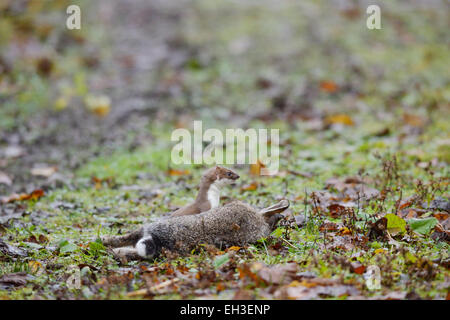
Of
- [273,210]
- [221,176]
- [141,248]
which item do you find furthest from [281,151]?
[141,248]

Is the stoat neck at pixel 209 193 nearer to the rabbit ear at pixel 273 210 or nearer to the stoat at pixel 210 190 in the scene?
the stoat at pixel 210 190

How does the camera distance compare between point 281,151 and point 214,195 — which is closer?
point 214,195

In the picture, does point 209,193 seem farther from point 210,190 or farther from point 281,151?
point 281,151

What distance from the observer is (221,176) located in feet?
19.3

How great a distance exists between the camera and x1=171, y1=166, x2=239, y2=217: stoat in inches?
219

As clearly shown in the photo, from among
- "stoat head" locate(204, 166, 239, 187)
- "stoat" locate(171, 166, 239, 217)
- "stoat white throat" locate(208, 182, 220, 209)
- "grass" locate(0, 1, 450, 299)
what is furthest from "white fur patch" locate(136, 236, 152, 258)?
"stoat head" locate(204, 166, 239, 187)

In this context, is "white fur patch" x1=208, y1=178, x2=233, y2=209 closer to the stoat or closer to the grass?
the stoat

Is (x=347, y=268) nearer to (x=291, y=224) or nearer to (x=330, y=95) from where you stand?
(x=291, y=224)

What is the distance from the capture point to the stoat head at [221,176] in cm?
587

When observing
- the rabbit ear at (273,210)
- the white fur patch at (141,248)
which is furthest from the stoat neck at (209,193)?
the white fur patch at (141,248)

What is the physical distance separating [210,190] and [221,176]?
214mm

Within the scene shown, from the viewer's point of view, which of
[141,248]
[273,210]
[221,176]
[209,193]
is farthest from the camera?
[221,176]

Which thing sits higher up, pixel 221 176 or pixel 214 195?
pixel 221 176
